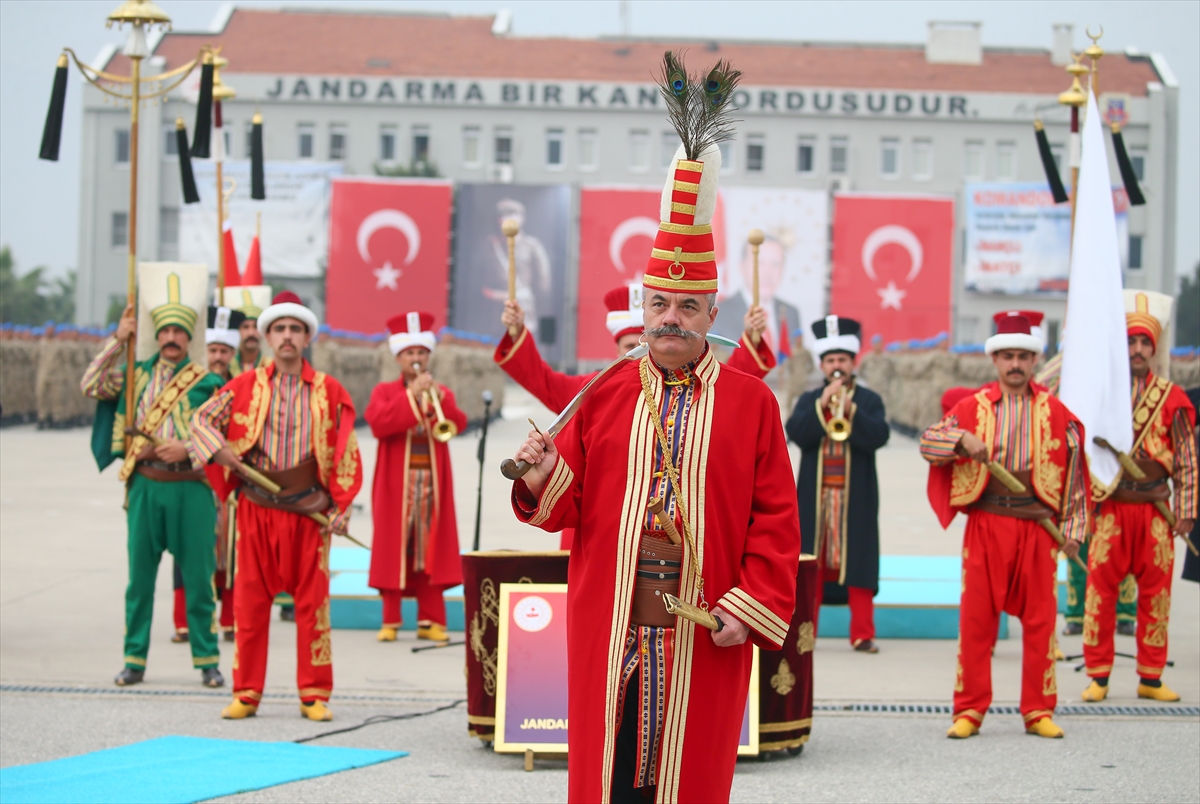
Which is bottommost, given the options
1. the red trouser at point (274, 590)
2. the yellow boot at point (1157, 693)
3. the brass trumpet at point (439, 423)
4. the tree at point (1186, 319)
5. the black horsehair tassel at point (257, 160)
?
the yellow boot at point (1157, 693)

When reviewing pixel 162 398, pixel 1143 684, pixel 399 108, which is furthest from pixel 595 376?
pixel 399 108

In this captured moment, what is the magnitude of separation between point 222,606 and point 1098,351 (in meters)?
5.48

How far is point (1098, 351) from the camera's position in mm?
6930

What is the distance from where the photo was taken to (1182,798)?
16.4ft

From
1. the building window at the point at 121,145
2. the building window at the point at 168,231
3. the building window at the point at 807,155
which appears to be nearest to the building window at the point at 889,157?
the building window at the point at 807,155

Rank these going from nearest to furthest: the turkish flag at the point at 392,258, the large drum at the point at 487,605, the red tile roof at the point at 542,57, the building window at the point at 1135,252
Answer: the large drum at the point at 487,605, the turkish flag at the point at 392,258, the building window at the point at 1135,252, the red tile roof at the point at 542,57

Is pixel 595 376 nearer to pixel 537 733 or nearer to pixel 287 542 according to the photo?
pixel 537 733

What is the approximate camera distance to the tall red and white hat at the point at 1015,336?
246 inches

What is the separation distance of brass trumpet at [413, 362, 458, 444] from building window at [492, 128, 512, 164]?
154ft

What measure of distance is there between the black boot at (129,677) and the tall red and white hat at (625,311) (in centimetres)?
303

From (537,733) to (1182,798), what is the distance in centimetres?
246

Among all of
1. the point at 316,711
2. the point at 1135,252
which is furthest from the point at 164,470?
the point at 1135,252

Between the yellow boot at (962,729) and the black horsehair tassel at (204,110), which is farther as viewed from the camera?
the black horsehair tassel at (204,110)

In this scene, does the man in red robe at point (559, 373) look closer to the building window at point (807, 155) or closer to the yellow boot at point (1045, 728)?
the yellow boot at point (1045, 728)
